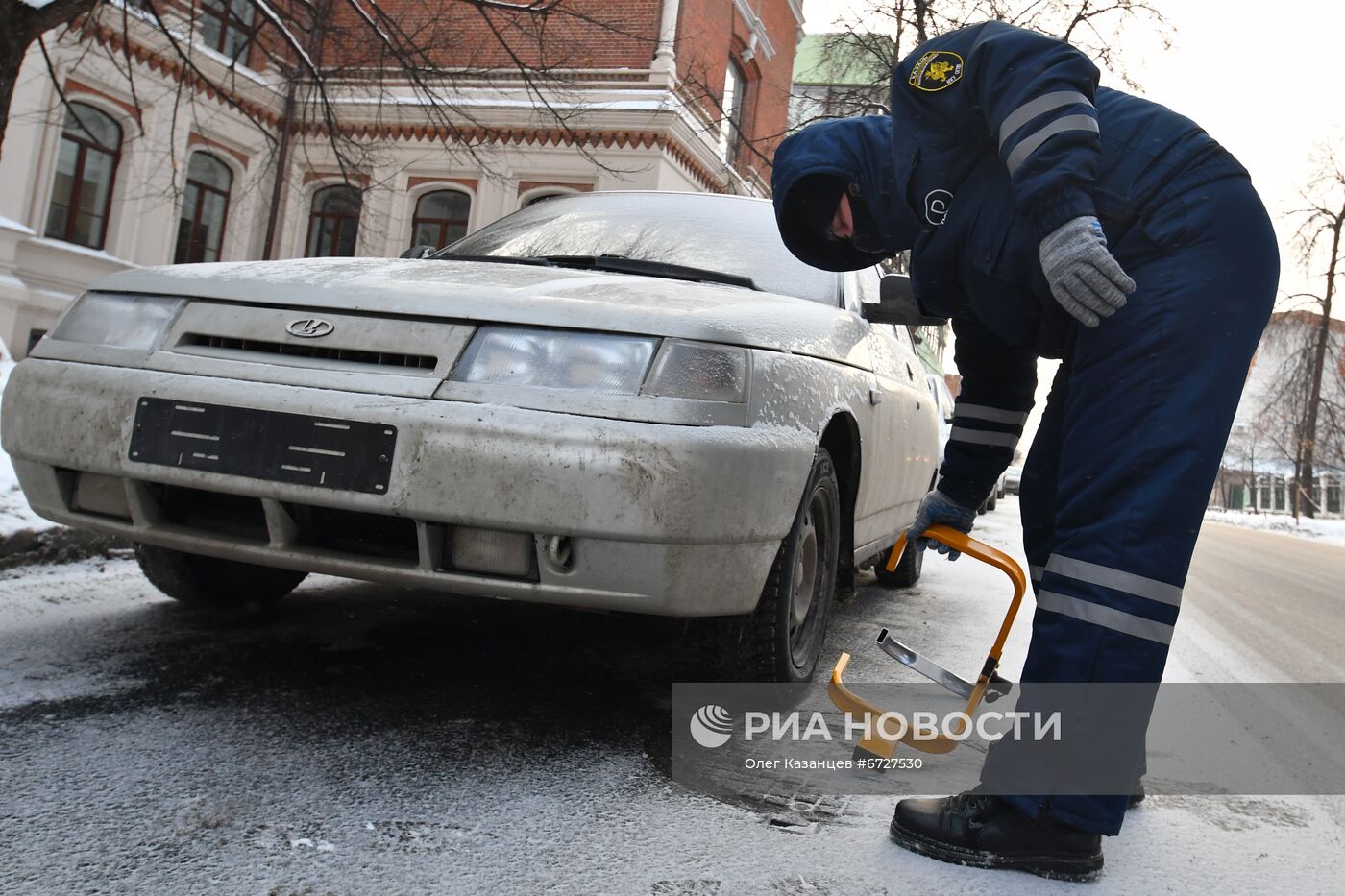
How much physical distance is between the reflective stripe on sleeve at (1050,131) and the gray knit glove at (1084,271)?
0.47 feet

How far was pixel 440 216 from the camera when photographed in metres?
18.1

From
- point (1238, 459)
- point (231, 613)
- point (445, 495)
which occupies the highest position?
point (1238, 459)

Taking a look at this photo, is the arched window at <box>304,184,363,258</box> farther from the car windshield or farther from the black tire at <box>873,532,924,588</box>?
the car windshield

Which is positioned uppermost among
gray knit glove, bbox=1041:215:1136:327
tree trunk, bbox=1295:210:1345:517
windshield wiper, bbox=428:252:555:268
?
tree trunk, bbox=1295:210:1345:517

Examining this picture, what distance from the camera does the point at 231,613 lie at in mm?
3061

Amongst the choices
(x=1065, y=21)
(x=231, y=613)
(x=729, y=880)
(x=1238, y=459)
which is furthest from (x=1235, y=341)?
(x=1238, y=459)

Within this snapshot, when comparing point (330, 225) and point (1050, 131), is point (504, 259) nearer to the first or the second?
point (1050, 131)

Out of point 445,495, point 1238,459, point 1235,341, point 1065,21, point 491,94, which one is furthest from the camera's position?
point 1238,459

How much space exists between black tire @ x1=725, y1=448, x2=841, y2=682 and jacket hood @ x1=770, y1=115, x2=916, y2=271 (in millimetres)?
641

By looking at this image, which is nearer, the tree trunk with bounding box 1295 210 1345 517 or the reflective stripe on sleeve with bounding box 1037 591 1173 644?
the reflective stripe on sleeve with bounding box 1037 591 1173 644

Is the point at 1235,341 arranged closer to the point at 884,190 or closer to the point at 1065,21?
the point at 884,190

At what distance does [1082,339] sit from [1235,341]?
0.24 m

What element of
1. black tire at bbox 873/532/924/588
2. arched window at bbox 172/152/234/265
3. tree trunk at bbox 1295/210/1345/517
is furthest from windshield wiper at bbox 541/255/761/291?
tree trunk at bbox 1295/210/1345/517

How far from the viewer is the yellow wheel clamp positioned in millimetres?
2111
